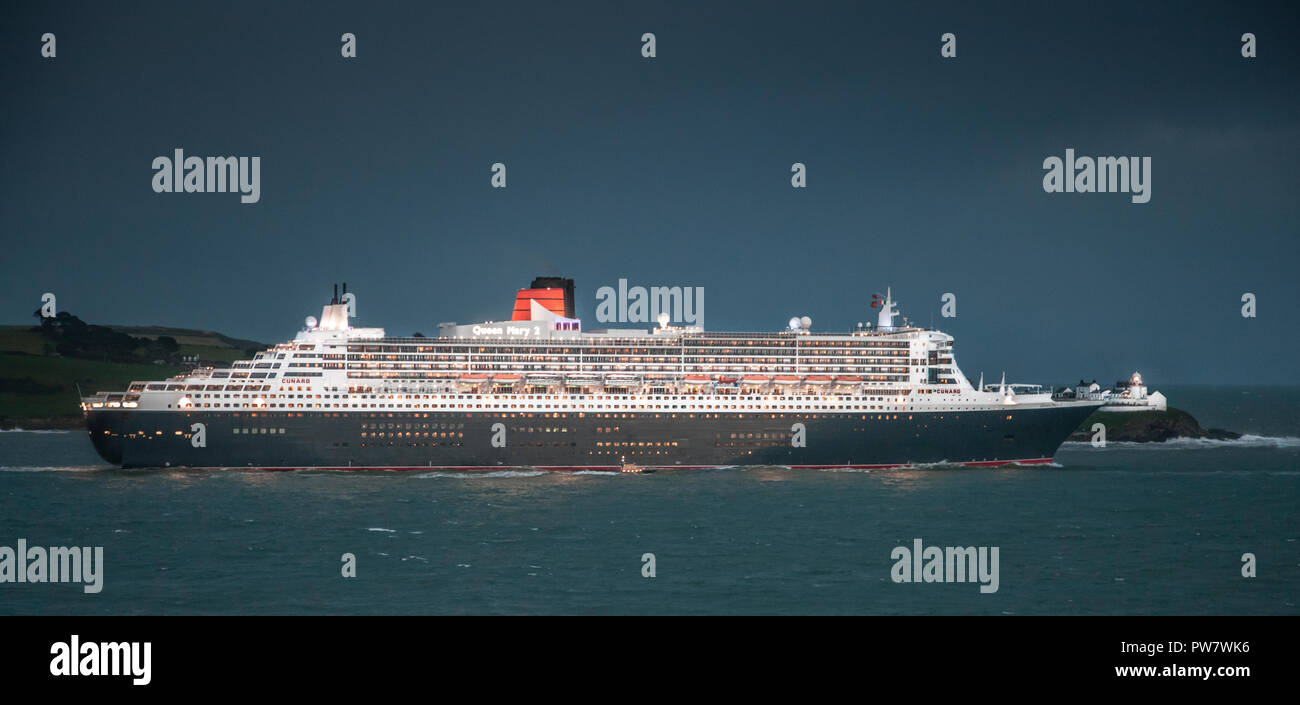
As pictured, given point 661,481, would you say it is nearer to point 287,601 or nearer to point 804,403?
point 804,403

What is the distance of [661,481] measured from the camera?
5034 cm

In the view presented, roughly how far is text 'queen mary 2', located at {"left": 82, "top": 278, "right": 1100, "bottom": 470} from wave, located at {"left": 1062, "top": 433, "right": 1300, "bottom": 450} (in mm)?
25440

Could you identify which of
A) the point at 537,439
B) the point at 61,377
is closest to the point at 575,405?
the point at 537,439

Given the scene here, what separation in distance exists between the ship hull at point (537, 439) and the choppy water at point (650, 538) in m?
1.38

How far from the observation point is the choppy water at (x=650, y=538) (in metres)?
28.2

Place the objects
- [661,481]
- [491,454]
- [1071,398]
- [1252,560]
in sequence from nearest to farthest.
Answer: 1. [1252,560]
2. [661,481]
3. [491,454]
4. [1071,398]

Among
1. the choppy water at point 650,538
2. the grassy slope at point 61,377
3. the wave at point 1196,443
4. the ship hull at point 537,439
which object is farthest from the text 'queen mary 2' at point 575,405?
the grassy slope at point 61,377

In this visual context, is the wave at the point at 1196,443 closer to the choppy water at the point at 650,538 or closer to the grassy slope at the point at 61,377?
the choppy water at the point at 650,538

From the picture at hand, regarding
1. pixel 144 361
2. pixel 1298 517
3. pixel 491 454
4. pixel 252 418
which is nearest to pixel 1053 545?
pixel 1298 517

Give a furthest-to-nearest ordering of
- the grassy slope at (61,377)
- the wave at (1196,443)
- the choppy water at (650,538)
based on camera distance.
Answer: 1. the grassy slope at (61,377)
2. the wave at (1196,443)
3. the choppy water at (650,538)

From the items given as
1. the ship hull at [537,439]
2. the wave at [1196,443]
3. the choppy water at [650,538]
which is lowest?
the wave at [1196,443]

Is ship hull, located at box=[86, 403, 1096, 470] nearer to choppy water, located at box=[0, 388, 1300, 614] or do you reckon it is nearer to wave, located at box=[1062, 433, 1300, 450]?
choppy water, located at box=[0, 388, 1300, 614]

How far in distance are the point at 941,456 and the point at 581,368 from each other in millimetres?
19896

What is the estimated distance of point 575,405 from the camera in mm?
54969
